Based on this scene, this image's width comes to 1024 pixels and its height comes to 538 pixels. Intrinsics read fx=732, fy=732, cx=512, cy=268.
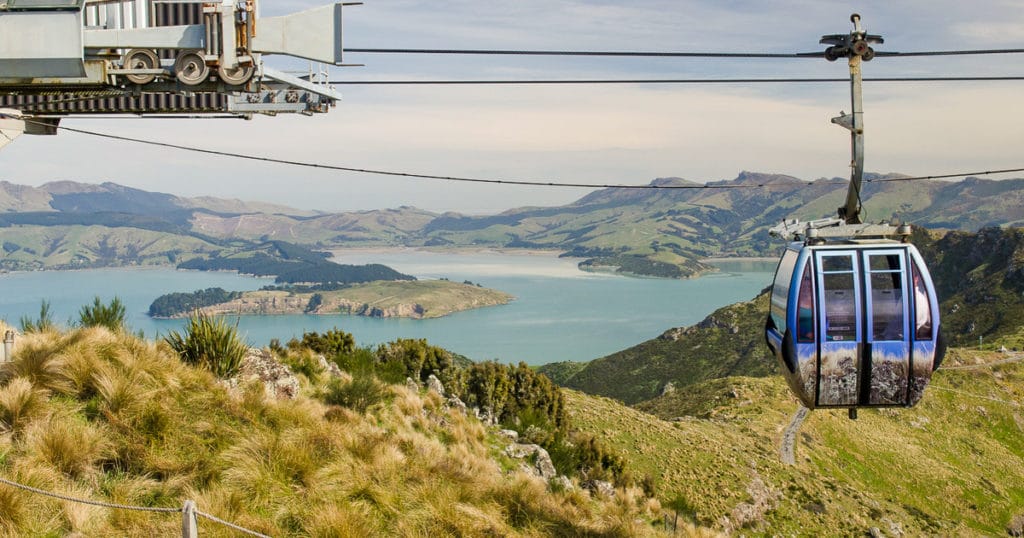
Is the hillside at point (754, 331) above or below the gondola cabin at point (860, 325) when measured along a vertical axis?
below

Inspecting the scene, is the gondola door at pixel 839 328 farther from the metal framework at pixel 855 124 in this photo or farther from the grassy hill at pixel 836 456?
the grassy hill at pixel 836 456

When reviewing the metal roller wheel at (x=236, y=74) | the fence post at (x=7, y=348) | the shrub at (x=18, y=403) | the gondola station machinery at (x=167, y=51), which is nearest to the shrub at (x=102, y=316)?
the fence post at (x=7, y=348)

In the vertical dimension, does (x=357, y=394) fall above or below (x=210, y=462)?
below

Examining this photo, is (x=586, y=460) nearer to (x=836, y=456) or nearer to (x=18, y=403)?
(x=18, y=403)

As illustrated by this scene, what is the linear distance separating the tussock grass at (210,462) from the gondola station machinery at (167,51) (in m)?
4.25

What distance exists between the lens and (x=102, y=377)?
10.9 m

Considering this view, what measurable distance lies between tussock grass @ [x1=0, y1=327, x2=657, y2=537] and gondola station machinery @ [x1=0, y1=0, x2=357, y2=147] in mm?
4247

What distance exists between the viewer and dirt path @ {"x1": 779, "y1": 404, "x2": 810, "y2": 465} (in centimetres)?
3690

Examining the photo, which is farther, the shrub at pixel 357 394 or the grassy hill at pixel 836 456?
the grassy hill at pixel 836 456

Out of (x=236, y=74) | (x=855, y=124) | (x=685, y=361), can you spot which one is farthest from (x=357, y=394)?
(x=685, y=361)

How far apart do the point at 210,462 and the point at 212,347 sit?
414cm

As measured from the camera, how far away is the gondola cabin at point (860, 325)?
34.7ft

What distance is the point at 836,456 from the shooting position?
41.1 meters

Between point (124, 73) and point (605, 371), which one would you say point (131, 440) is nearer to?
point (124, 73)
